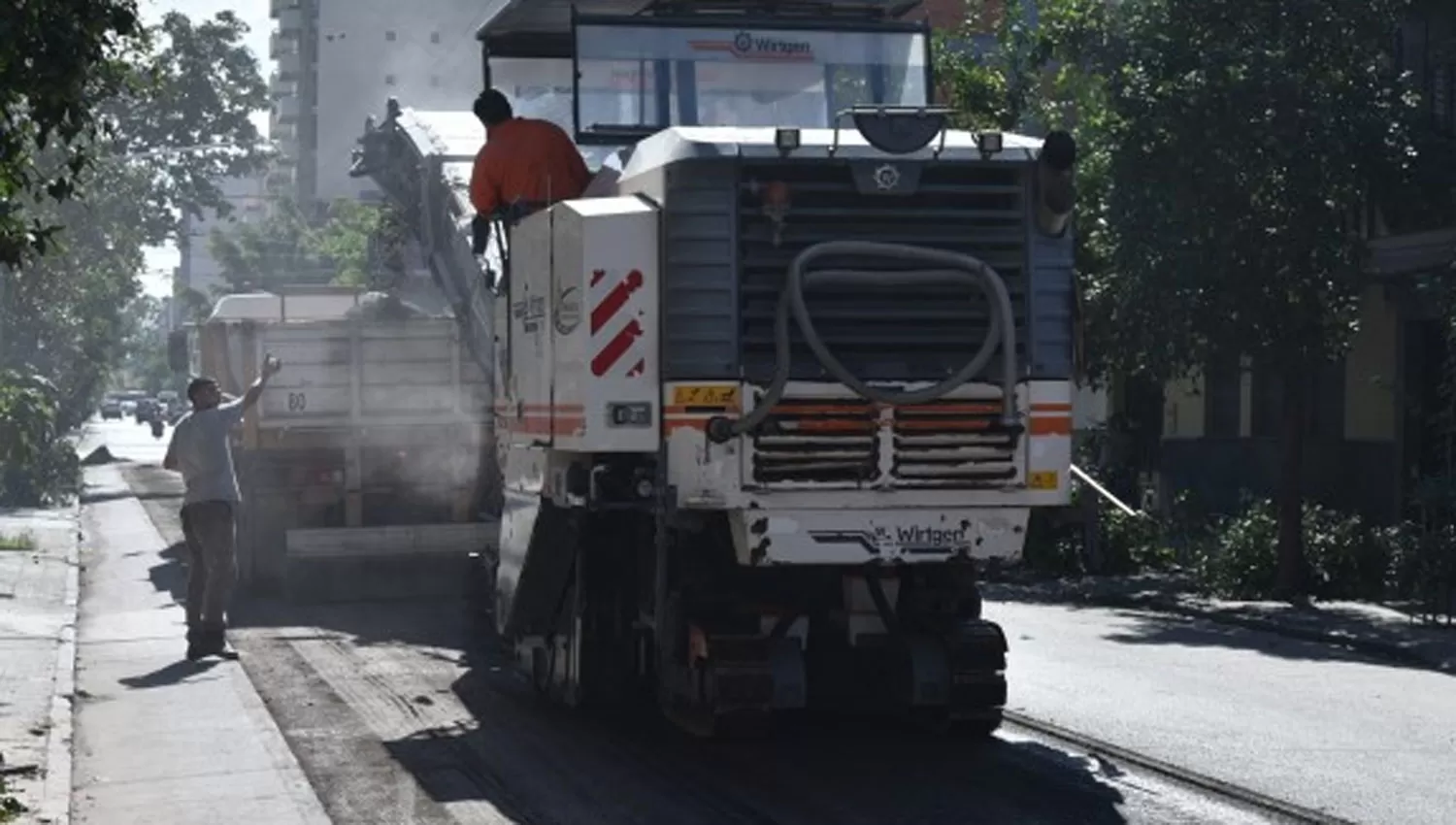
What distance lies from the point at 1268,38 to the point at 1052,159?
38.0 feet

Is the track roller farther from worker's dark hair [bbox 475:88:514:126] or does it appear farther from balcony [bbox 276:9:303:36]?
balcony [bbox 276:9:303:36]

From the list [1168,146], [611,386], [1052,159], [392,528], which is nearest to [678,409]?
[611,386]

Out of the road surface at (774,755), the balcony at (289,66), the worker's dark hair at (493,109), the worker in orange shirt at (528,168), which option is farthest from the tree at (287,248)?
the worker in orange shirt at (528,168)

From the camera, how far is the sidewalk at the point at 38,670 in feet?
38.7

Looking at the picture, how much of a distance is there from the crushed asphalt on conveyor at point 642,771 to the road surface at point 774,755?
2 centimetres

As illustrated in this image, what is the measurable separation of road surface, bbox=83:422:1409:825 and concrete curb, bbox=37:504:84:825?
112 centimetres

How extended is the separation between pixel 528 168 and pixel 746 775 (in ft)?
12.1

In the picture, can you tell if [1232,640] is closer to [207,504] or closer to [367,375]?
[367,375]

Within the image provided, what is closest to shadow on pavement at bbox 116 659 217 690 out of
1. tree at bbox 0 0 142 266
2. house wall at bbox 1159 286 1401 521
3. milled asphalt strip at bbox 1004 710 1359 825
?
tree at bbox 0 0 142 266

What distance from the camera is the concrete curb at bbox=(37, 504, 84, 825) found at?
11.1 meters

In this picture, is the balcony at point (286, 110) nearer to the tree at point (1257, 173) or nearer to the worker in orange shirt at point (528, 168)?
the tree at point (1257, 173)

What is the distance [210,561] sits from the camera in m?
17.1

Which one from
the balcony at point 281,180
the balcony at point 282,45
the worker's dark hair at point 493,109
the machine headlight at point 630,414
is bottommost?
the machine headlight at point 630,414

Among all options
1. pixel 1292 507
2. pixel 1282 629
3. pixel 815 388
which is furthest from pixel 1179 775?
pixel 1292 507
